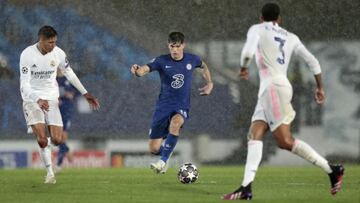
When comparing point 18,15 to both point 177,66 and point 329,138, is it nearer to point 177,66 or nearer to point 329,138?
point 329,138

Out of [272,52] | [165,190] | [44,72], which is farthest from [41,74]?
[272,52]

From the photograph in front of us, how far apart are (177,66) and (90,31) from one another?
28.8ft

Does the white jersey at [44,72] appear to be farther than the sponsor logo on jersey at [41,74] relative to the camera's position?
No

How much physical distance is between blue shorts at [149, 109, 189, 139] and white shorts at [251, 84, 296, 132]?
11.2 ft

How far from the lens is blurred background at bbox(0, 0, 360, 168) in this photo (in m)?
18.7

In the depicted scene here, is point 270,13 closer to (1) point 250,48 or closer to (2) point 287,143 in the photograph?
(1) point 250,48

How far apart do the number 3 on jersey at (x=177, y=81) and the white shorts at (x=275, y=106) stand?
353 centimetres

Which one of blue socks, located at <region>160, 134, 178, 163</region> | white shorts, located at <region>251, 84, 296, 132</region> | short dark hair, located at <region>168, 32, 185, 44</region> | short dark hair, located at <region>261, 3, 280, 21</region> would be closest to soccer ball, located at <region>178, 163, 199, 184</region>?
blue socks, located at <region>160, 134, 178, 163</region>

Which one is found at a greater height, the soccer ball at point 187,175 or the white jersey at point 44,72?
the white jersey at point 44,72

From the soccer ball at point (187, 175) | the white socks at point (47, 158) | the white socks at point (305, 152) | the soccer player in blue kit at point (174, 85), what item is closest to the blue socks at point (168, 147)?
the soccer player in blue kit at point (174, 85)

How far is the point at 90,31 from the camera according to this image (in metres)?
20.5

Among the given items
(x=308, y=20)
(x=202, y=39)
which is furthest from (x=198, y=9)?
(x=308, y=20)

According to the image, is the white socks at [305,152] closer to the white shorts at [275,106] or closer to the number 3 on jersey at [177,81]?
the white shorts at [275,106]

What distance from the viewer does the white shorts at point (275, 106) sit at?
28.0 feet
